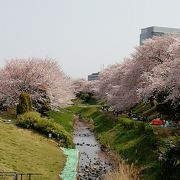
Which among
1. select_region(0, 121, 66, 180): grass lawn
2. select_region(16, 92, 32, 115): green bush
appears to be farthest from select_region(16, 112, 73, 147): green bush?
select_region(16, 92, 32, 115): green bush

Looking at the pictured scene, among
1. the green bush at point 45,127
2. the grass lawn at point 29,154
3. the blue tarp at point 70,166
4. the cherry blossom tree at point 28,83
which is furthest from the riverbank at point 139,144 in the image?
the cherry blossom tree at point 28,83

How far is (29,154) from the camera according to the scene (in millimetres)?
27328

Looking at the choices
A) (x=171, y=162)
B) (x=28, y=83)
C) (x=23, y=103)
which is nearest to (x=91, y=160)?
(x=171, y=162)

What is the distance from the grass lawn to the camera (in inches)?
916

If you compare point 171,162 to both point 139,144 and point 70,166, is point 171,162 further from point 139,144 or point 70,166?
point 139,144

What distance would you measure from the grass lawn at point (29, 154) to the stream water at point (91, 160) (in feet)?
5.62

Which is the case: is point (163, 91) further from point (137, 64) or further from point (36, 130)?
point (137, 64)

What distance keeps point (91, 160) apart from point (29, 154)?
23.6 feet

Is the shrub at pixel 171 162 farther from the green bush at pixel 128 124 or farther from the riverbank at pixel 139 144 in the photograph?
the green bush at pixel 128 124

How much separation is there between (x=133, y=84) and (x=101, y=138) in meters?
12.1

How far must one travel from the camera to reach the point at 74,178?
23.9m

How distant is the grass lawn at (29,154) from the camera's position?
23.3m

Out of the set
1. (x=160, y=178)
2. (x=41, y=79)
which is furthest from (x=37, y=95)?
(x=160, y=178)

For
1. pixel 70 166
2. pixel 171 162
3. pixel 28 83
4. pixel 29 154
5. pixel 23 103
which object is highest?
pixel 28 83
